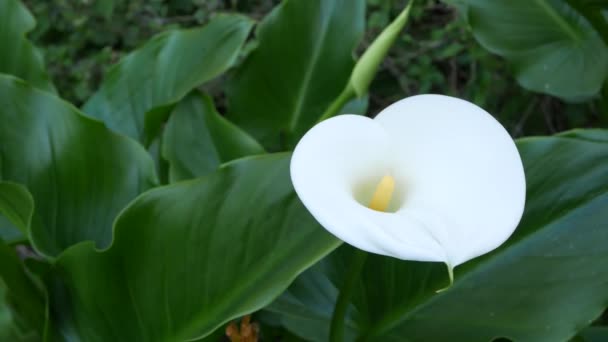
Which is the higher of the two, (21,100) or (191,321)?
(21,100)

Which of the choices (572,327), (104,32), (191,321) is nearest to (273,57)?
(191,321)

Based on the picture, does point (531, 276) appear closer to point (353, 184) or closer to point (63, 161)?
point (353, 184)

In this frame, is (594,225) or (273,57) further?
(273,57)

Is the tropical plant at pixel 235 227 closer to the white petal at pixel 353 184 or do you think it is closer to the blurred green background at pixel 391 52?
the white petal at pixel 353 184

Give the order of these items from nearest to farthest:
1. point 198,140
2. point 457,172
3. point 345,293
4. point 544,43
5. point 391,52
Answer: point 457,172, point 345,293, point 198,140, point 544,43, point 391,52

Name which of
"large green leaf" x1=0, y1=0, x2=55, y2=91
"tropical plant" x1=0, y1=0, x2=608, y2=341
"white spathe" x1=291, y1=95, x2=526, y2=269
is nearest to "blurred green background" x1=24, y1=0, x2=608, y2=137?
"tropical plant" x1=0, y1=0, x2=608, y2=341

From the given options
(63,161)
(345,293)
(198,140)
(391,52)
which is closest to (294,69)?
(198,140)

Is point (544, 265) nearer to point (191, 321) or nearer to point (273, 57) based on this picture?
point (191, 321)
